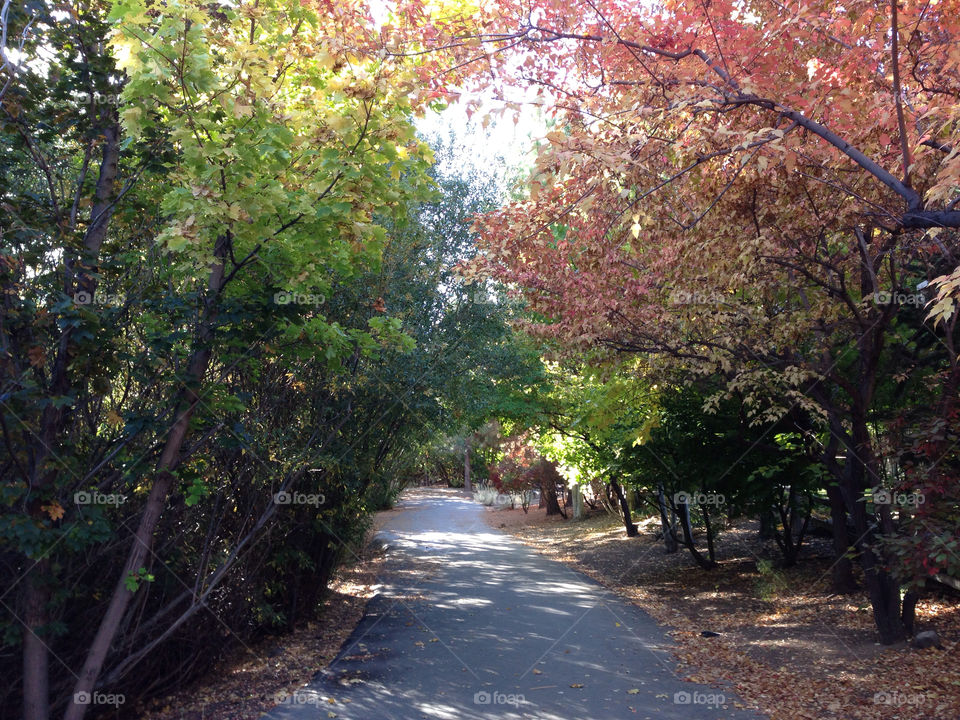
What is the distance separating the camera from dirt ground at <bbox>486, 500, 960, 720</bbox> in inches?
300

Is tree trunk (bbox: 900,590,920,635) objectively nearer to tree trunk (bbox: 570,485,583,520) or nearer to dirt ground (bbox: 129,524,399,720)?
dirt ground (bbox: 129,524,399,720)

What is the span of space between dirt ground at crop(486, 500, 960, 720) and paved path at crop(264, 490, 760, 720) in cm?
57

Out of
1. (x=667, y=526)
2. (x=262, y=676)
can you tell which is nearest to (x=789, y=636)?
(x=262, y=676)

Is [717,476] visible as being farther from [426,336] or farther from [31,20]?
[31,20]

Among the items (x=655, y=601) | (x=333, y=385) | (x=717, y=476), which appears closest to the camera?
(x=333, y=385)

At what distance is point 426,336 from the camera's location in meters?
13.1

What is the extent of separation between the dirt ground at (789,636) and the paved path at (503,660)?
1.86ft

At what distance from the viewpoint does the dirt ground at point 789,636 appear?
761cm

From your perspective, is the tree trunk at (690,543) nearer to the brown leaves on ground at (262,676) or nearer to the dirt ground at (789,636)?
the dirt ground at (789,636)

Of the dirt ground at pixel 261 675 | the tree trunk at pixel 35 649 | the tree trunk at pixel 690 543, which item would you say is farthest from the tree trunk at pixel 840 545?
the tree trunk at pixel 35 649

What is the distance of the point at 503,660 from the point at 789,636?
4.21 metres

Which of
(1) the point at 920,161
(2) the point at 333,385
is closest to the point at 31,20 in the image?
(2) the point at 333,385

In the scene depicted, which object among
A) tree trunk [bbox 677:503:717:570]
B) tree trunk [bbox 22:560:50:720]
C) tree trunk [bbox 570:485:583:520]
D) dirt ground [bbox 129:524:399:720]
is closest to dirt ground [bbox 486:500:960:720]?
tree trunk [bbox 677:503:717:570]

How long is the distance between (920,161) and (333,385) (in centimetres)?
715
